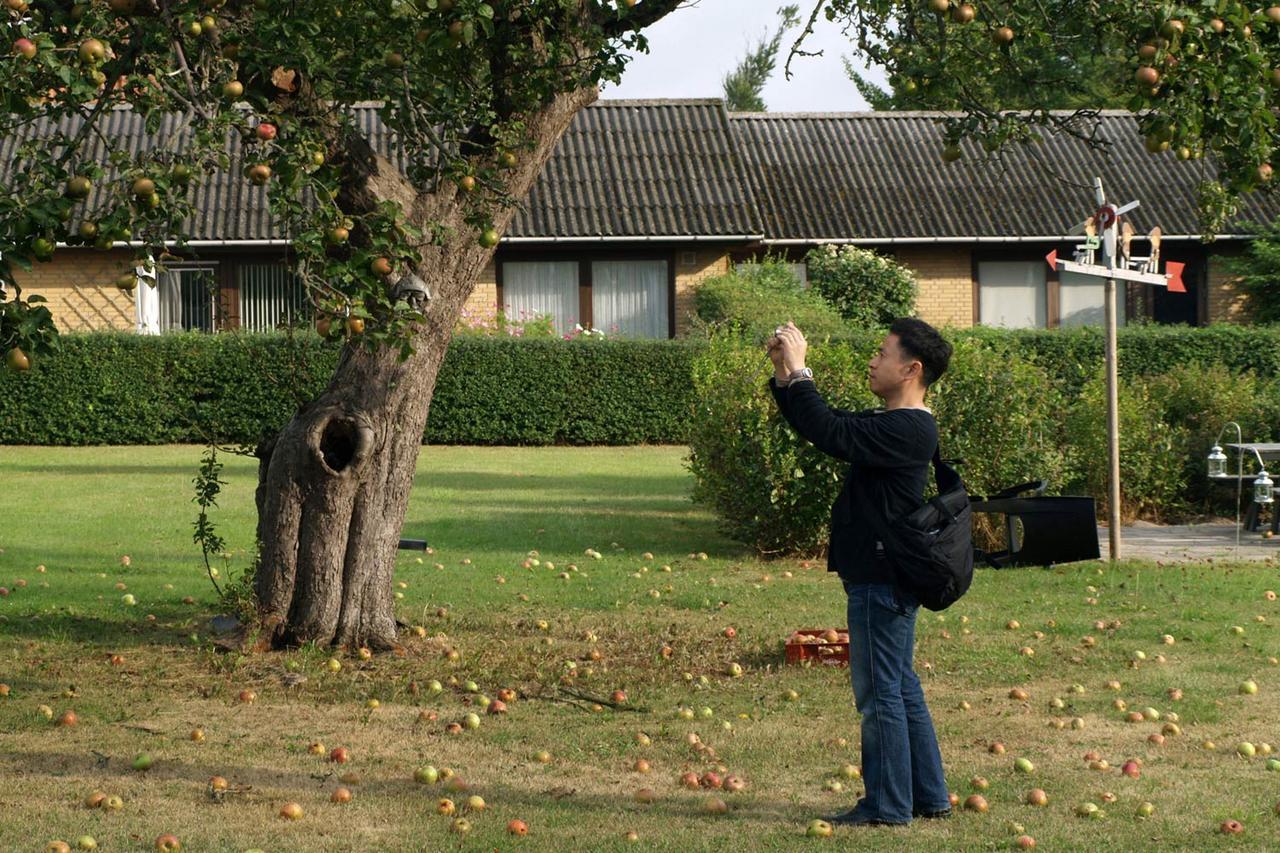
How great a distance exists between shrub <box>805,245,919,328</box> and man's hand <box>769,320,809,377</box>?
20.3 meters

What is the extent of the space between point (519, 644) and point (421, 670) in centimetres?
87

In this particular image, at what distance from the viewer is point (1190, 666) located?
7.95 metres

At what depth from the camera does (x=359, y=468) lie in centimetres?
755

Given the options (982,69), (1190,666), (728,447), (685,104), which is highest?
(685,104)

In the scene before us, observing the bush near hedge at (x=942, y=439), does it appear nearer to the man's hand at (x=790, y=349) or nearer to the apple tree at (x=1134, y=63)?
the apple tree at (x=1134, y=63)

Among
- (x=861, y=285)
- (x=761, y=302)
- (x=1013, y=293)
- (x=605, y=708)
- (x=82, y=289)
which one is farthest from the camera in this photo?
(x=1013, y=293)

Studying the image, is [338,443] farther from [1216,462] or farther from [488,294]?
[488,294]

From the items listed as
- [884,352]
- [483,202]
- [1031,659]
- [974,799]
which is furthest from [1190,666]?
[483,202]

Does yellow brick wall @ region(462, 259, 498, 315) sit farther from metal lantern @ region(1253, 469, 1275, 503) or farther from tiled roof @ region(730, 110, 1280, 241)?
metal lantern @ region(1253, 469, 1275, 503)

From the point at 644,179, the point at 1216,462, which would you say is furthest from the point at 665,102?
the point at 1216,462

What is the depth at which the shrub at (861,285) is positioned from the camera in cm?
2523

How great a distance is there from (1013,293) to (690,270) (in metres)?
5.99

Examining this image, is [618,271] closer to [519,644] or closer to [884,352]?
[519,644]

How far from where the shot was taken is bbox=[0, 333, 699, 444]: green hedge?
2075cm
